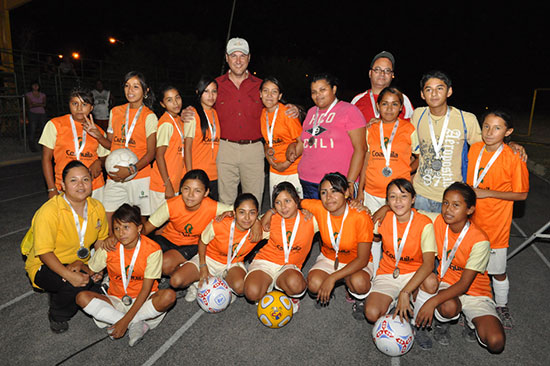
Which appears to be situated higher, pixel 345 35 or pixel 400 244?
pixel 345 35

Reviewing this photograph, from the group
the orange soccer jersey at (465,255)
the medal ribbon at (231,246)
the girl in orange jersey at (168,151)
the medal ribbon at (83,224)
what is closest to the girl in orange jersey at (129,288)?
the medal ribbon at (83,224)

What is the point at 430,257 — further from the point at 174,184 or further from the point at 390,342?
the point at 174,184

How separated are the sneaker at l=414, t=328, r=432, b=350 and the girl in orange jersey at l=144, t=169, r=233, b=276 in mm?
2601

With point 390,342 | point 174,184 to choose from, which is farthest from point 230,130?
point 390,342

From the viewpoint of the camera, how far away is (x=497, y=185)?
4258mm

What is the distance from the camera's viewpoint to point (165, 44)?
2808 centimetres

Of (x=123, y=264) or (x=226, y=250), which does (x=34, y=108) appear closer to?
(x=123, y=264)

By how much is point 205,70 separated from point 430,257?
28804mm

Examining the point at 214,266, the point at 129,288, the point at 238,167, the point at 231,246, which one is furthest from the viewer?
the point at 238,167

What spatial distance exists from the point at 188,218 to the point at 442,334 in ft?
10.5

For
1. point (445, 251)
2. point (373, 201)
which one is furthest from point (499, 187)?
point (373, 201)

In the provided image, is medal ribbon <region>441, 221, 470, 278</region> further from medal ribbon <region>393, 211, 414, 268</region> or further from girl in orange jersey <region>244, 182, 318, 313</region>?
girl in orange jersey <region>244, 182, 318, 313</region>

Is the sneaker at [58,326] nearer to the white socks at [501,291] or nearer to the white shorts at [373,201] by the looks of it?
the white shorts at [373,201]

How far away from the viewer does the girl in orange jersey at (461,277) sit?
3758 millimetres
